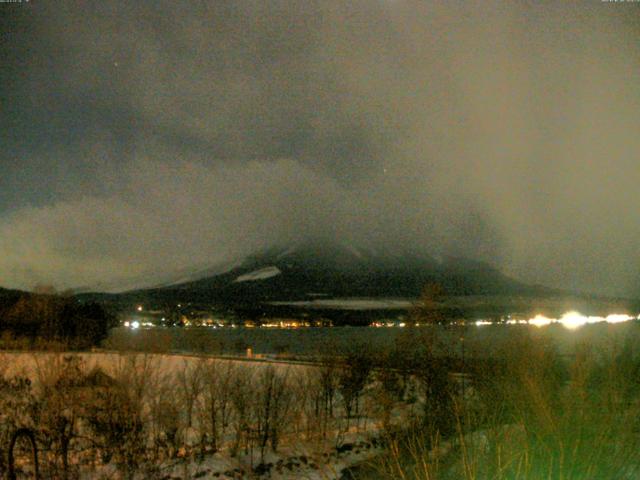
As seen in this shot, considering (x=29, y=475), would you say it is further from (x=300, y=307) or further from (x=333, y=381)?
(x=300, y=307)

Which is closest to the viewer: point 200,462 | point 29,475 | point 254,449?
point 29,475

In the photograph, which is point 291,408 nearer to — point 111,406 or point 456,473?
point 111,406

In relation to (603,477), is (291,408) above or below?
below

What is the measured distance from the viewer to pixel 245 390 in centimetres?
1950

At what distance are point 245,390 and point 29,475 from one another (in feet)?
22.8

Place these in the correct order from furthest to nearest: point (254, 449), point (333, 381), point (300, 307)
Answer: point (300, 307), point (333, 381), point (254, 449)

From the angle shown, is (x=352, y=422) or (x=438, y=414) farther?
(x=352, y=422)

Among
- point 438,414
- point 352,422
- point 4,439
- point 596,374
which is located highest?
point 596,374

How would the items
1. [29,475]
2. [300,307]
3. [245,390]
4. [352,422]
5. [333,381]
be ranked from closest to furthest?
[29,475]
[245,390]
[352,422]
[333,381]
[300,307]

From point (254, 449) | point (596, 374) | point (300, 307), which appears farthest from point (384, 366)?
point (300, 307)

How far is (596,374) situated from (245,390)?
1176 centimetres

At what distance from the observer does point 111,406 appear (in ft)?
51.5

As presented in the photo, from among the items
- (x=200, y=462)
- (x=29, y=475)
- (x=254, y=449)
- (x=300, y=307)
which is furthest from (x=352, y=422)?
(x=300, y=307)

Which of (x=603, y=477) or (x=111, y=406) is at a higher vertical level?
(x=603, y=477)
